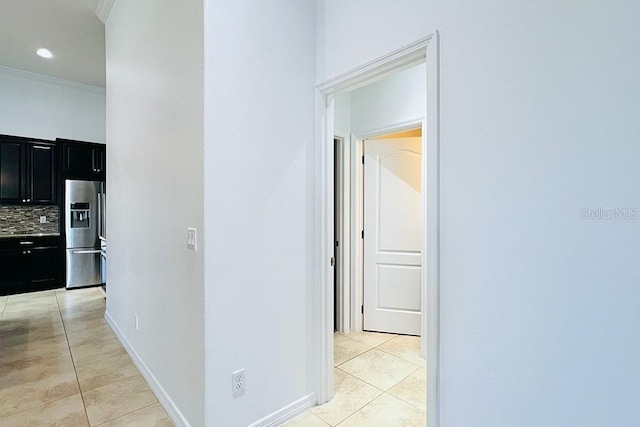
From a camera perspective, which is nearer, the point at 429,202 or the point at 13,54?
the point at 429,202

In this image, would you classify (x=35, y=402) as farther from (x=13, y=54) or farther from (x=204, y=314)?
(x=13, y=54)

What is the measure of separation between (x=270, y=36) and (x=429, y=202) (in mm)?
1316

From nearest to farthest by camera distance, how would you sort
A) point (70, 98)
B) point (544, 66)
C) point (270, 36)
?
point (544, 66) → point (270, 36) → point (70, 98)

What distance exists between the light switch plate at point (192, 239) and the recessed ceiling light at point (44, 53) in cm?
455

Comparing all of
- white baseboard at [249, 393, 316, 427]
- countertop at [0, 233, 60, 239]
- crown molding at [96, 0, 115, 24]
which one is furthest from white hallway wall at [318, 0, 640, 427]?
countertop at [0, 233, 60, 239]

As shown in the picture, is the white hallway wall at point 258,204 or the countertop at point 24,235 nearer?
the white hallway wall at point 258,204

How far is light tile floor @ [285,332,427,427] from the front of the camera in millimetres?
1987

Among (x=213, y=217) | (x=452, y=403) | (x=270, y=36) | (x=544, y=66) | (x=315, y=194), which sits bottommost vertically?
(x=452, y=403)

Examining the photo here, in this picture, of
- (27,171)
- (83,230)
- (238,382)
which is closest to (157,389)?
(238,382)

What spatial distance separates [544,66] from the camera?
1230 mm

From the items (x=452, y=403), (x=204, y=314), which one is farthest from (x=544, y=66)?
(x=204, y=314)

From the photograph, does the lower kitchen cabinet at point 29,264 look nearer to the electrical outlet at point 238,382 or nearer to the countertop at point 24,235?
the countertop at point 24,235

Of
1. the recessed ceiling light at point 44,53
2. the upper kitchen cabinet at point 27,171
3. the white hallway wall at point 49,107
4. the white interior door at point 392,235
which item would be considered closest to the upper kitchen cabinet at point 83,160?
the upper kitchen cabinet at point 27,171

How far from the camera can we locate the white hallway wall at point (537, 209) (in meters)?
1.09
